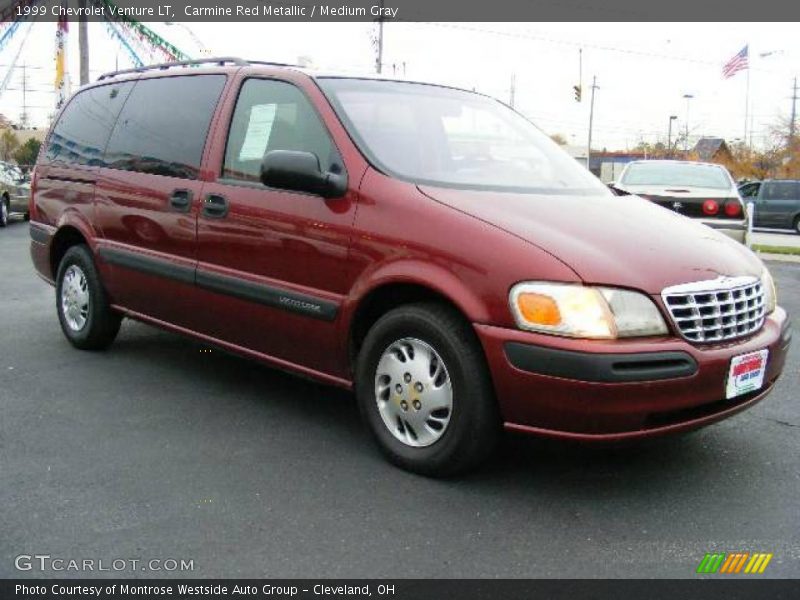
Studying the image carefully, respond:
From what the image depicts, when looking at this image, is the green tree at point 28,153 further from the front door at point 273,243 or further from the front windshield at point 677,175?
the front door at point 273,243

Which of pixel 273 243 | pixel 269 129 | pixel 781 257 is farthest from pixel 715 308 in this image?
pixel 781 257

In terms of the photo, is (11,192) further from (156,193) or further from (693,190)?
(156,193)

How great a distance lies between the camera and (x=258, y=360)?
4254 millimetres

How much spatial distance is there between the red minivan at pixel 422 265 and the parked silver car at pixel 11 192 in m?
14.0

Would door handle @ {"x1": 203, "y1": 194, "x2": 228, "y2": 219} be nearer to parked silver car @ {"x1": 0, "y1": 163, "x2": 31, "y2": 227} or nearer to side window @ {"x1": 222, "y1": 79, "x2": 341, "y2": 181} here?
side window @ {"x1": 222, "y1": 79, "x2": 341, "y2": 181}

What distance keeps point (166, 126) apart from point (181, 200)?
596mm

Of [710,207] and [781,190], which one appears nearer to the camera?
[710,207]

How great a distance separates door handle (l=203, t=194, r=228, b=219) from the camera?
430 centimetres

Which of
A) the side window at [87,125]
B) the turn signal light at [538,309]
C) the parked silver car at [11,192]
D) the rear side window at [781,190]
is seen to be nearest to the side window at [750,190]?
the rear side window at [781,190]

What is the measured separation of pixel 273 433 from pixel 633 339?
1.87m

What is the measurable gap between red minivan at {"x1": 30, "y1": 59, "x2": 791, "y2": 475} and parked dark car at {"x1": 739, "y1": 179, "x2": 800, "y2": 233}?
20652 mm

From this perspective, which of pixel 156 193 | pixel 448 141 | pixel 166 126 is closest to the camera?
pixel 448 141

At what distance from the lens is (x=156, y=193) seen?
4.76m
